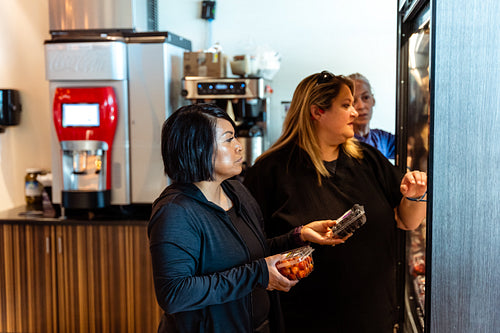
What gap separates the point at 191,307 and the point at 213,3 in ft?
9.53

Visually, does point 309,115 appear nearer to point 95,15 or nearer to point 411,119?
point 411,119

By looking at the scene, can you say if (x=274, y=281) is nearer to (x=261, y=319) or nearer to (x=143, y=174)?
(x=261, y=319)

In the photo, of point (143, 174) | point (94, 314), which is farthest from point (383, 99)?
point (94, 314)

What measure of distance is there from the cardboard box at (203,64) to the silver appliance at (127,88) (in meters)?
0.11

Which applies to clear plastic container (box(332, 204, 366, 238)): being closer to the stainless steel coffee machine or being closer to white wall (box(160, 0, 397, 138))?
the stainless steel coffee machine

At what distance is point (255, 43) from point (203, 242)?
2.64 metres

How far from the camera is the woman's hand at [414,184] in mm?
1879

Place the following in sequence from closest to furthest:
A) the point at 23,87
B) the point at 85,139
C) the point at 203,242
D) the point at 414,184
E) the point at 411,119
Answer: the point at 203,242, the point at 414,184, the point at 411,119, the point at 85,139, the point at 23,87

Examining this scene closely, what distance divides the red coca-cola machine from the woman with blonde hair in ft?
4.95

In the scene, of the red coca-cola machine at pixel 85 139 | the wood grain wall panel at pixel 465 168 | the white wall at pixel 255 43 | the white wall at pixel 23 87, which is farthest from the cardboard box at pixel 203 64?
the wood grain wall panel at pixel 465 168

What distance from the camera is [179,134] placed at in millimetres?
1612

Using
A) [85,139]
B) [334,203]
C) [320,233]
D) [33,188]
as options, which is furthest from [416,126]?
[33,188]

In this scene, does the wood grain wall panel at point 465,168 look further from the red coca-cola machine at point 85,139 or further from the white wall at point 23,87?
the white wall at point 23,87

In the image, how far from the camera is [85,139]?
3.42 meters
